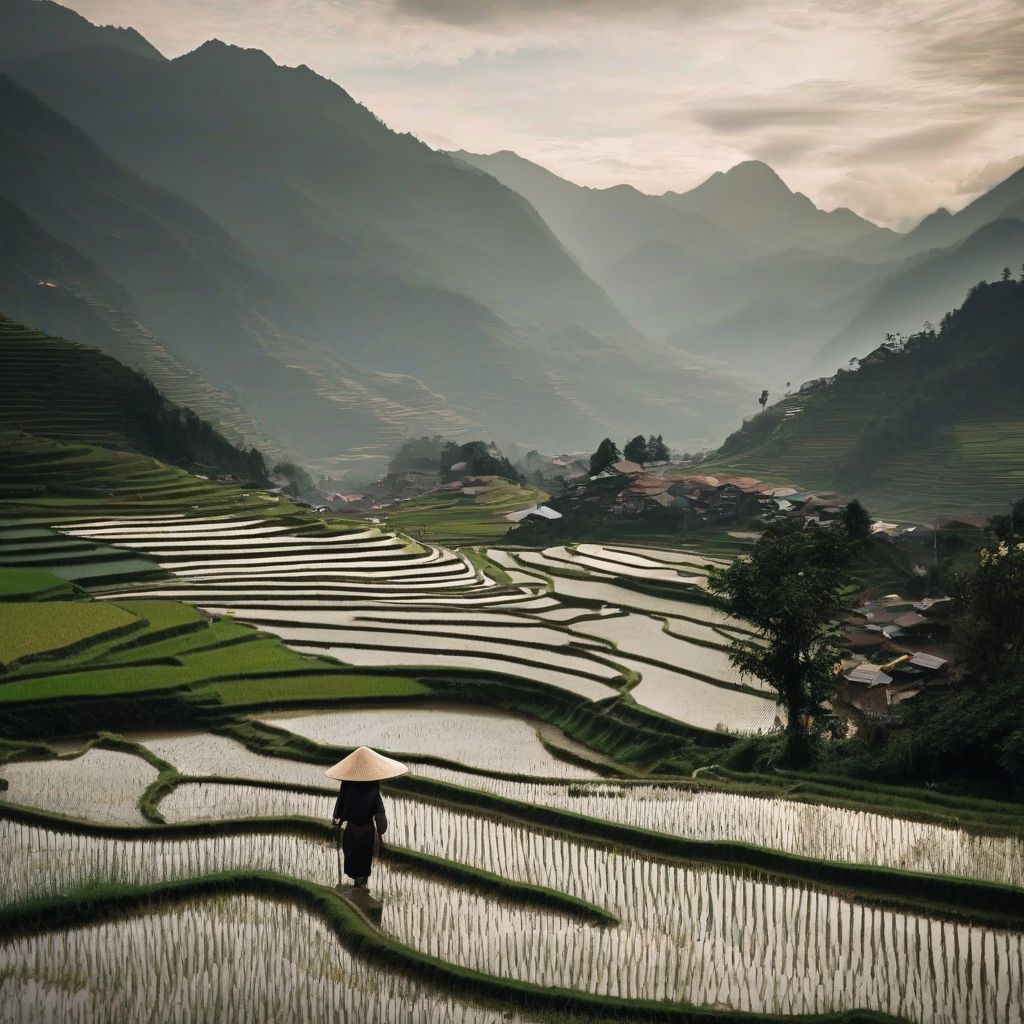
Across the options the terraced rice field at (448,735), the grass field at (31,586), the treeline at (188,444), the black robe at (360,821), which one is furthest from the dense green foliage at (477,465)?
the black robe at (360,821)

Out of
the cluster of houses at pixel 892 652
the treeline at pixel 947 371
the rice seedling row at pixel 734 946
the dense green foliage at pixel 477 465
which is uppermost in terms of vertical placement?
the treeline at pixel 947 371

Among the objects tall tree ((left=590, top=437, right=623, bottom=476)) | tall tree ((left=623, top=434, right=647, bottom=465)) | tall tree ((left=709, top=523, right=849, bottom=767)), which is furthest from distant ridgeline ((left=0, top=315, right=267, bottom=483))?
tall tree ((left=709, top=523, right=849, bottom=767))

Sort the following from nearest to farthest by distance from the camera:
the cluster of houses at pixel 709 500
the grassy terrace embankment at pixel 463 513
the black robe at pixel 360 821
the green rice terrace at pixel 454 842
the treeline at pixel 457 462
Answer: the green rice terrace at pixel 454 842, the black robe at pixel 360 821, the cluster of houses at pixel 709 500, the grassy terrace embankment at pixel 463 513, the treeline at pixel 457 462

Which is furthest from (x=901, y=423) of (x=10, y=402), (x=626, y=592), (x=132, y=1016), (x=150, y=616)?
(x=132, y=1016)

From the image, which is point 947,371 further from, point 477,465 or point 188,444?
point 188,444

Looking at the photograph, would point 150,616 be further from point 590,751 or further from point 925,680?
point 925,680

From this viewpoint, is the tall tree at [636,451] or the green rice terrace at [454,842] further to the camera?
the tall tree at [636,451]

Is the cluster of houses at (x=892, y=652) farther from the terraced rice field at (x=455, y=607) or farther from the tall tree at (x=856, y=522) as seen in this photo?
the tall tree at (x=856, y=522)

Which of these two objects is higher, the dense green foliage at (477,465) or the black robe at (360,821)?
the dense green foliage at (477,465)
